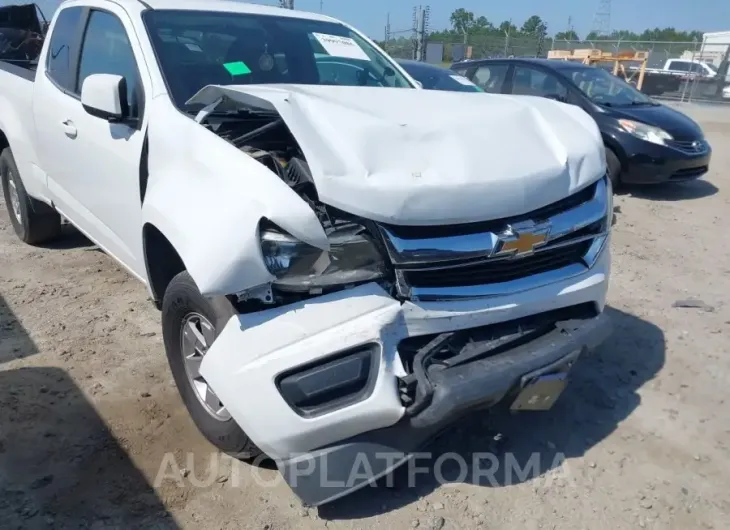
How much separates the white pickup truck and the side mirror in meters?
0.01

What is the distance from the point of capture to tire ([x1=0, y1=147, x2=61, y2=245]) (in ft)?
16.1

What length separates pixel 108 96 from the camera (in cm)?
295

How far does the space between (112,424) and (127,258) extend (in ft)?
3.04

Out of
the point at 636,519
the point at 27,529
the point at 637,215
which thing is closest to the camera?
the point at 27,529

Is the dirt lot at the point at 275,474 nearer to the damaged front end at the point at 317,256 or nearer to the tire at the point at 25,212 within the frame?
the tire at the point at 25,212

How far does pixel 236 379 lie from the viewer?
6.93 feet

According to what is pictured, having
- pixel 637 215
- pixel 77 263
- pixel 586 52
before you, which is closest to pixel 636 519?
pixel 77 263

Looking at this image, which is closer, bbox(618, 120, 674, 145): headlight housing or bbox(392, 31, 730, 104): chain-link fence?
bbox(618, 120, 674, 145): headlight housing

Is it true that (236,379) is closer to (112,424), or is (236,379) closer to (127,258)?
(112,424)

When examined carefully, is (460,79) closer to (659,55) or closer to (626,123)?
(626,123)

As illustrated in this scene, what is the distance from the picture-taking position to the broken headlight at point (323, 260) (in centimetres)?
210

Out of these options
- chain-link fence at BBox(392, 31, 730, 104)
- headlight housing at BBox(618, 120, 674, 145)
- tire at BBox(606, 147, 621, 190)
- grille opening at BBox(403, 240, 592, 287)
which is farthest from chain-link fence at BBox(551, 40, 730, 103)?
grille opening at BBox(403, 240, 592, 287)

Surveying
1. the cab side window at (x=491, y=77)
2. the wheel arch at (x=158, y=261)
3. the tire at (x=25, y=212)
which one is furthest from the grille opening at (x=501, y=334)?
the cab side window at (x=491, y=77)

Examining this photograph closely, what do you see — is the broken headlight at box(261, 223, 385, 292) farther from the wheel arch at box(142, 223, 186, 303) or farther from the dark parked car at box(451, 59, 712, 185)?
the dark parked car at box(451, 59, 712, 185)
